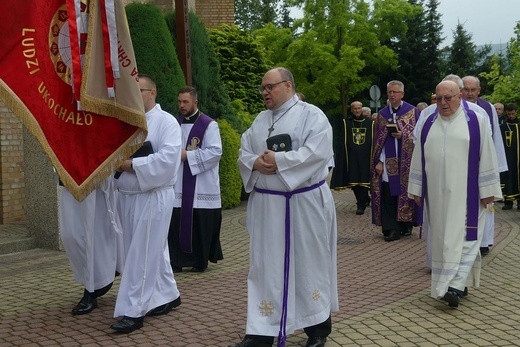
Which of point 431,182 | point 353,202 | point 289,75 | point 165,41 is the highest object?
point 165,41

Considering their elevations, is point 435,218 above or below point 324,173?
below

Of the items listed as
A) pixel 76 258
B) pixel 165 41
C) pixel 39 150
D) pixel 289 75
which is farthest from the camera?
pixel 165 41

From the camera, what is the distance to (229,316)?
720cm

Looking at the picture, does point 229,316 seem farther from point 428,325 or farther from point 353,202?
point 353,202

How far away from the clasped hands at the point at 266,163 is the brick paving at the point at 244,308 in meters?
1.36

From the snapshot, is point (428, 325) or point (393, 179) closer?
point (428, 325)

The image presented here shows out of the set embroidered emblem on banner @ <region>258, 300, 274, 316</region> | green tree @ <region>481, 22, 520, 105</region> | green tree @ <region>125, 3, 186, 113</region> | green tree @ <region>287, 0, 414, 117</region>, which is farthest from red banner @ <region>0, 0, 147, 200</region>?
green tree @ <region>287, 0, 414, 117</region>

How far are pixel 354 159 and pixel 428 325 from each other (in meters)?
9.05

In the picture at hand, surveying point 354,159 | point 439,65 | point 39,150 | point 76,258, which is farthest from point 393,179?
point 439,65

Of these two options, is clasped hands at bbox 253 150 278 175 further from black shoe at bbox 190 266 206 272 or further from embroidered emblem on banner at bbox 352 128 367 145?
embroidered emblem on banner at bbox 352 128 367 145

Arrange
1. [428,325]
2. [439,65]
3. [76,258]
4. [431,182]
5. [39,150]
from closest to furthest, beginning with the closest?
[428,325] → [76,258] → [431,182] → [39,150] → [439,65]

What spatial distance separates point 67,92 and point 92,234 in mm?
1420

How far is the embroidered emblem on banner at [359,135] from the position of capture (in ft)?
52.0

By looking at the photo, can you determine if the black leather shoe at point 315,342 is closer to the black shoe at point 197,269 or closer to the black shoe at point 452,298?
the black shoe at point 452,298
